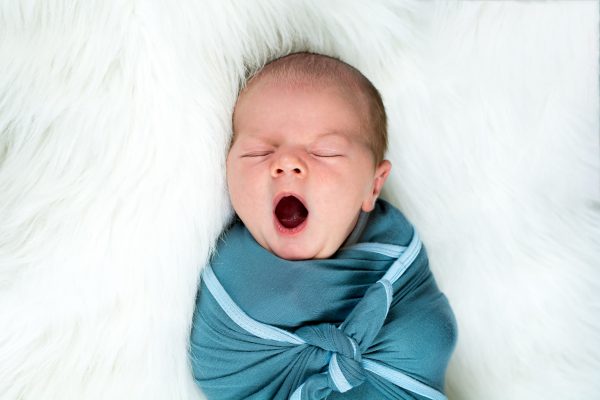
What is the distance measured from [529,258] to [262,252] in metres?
0.44

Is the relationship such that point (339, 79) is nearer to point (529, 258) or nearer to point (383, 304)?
point (383, 304)

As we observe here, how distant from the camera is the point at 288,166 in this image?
92 centimetres

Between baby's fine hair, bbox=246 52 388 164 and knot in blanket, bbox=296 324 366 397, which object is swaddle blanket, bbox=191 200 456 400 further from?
baby's fine hair, bbox=246 52 388 164

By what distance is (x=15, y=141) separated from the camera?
898 millimetres

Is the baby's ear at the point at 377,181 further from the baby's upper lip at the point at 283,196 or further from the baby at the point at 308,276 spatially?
the baby's upper lip at the point at 283,196

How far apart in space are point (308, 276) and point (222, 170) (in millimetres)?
201

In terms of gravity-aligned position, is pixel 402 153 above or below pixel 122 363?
above

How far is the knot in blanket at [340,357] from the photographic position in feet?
2.92

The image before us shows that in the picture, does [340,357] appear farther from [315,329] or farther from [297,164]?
[297,164]

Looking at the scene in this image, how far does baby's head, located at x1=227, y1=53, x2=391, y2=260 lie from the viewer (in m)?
0.94

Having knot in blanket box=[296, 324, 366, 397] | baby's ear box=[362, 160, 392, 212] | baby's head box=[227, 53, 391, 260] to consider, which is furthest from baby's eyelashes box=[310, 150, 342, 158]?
knot in blanket box=[296, 324, 366, 397]

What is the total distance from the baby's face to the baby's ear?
53mm

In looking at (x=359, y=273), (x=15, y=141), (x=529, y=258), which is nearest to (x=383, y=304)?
(x=359, y=273)

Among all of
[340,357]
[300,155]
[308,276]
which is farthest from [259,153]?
[340,357]
